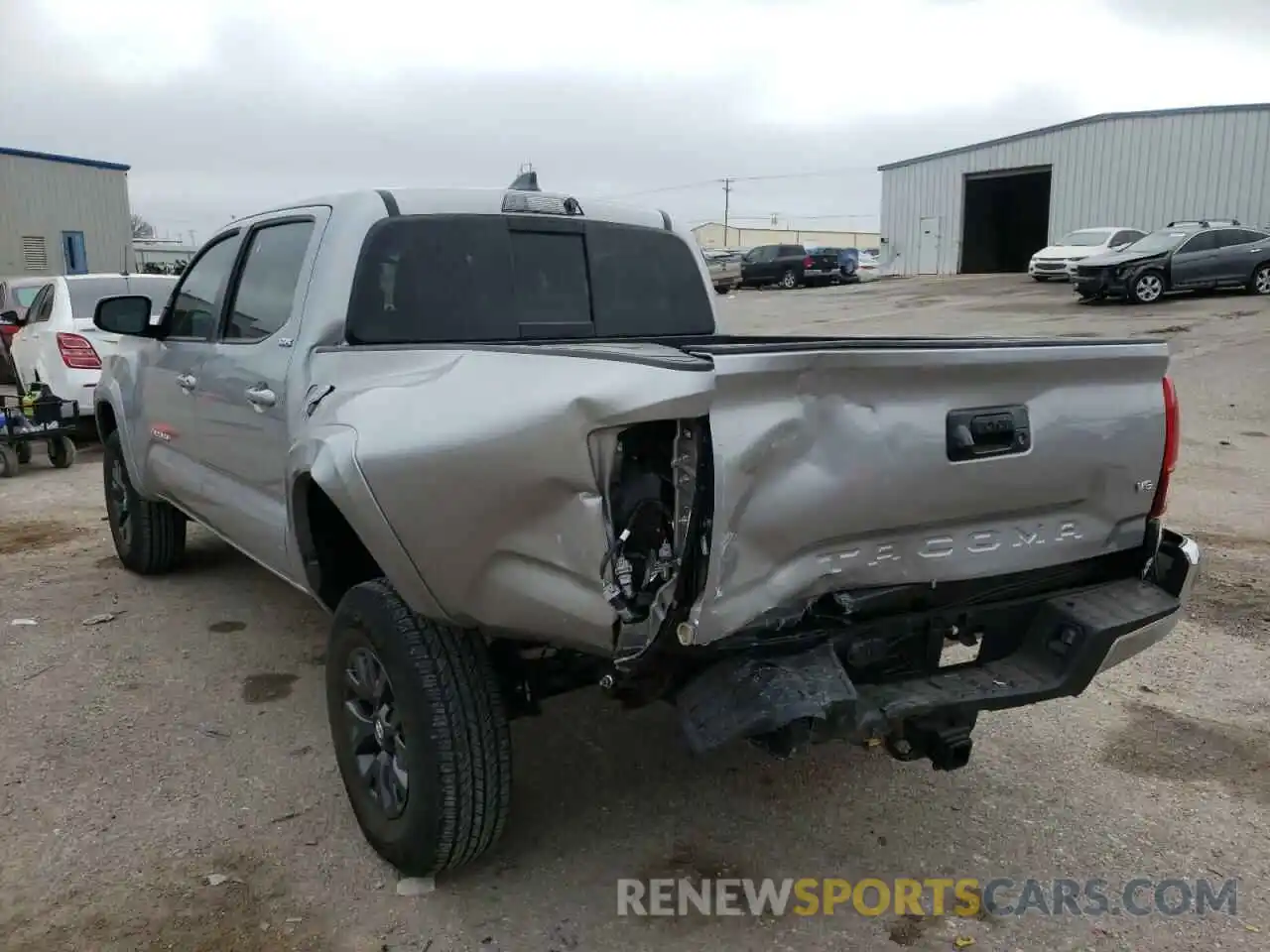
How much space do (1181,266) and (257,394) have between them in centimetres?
2104

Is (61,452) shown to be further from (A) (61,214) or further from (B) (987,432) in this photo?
(A) (61,214)

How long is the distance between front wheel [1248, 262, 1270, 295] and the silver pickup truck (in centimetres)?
2163

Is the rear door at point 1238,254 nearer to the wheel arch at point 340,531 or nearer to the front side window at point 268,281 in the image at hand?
the front side window at point 268,281

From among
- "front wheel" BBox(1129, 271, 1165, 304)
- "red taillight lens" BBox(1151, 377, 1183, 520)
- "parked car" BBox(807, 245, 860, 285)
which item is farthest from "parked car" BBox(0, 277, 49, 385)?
"parked car" BBox(807, 245, 860, 285)

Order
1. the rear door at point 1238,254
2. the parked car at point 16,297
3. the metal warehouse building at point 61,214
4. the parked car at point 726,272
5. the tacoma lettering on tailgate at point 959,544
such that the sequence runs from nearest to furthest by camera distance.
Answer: the tacoma lettering on tailgate at point 959,544 → the parked car at point 16,297 → the rear door at point 1238,254 → the metal warehouse building at point 61,214 → the parked car at point 726,272

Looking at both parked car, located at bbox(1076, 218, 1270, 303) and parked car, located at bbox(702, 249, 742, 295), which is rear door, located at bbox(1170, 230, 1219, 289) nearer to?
parked car, located at bbox(1076, 218, 1270, 303)

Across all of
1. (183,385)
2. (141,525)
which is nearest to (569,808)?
(183,385)

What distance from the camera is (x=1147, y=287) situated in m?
20.2

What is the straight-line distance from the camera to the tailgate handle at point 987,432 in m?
2.42

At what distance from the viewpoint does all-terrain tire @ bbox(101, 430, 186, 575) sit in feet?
18.2

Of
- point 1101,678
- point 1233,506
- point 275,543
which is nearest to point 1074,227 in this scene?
point 1233,506

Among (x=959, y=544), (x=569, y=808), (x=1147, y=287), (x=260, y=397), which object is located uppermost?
(x=1147, y=287)

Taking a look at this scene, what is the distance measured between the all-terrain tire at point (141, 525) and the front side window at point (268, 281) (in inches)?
70.1

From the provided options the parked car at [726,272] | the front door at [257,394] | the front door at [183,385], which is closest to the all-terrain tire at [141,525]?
the front door at [183,385]
